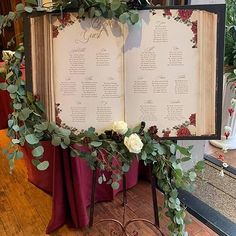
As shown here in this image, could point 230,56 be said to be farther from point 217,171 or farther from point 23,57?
point 23,57

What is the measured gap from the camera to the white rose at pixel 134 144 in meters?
1.19

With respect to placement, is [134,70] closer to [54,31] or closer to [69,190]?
[54,31]

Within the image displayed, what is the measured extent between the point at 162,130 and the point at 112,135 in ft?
0.76

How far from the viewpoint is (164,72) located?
1.26 metres

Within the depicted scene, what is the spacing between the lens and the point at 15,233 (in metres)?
1.86

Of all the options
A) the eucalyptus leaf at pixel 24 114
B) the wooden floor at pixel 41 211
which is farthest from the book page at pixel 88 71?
A: the wooden floor at pixel 41 211

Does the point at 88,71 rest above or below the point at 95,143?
above

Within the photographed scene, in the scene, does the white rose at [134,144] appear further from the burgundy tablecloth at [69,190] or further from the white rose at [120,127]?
the burgundy tablecloth at [69,190]

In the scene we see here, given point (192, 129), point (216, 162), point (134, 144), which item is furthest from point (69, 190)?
point (216, 162)

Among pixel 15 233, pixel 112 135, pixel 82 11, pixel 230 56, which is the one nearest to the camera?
pixel 82 11

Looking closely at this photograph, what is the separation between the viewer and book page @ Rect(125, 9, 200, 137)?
1.22 meters

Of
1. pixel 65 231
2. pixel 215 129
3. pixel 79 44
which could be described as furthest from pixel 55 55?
pixel 65 231

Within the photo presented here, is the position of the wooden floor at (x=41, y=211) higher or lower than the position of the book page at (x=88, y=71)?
lower

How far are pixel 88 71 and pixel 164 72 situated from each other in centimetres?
33
